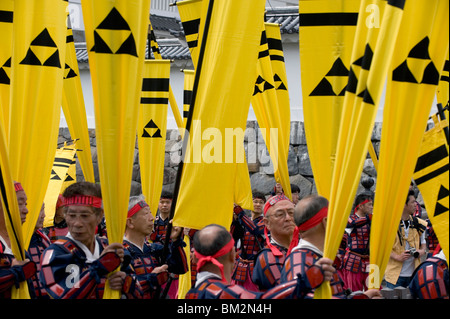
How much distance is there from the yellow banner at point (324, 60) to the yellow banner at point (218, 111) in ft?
1.70

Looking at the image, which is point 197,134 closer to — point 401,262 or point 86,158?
point 86,158

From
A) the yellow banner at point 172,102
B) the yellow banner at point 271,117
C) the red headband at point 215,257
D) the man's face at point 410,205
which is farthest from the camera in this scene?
the yellow banner at point 172,102

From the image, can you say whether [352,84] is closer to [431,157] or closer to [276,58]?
[431,157]

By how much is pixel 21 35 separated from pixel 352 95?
2604 millimetres

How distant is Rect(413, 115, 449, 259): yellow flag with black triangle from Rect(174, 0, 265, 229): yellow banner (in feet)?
4.36

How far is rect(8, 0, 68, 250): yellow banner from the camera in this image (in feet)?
15.8

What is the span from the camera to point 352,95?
13.2 ft

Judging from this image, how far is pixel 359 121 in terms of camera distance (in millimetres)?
3787

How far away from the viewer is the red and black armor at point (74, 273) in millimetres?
4262

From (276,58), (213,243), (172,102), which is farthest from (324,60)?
(172,102)

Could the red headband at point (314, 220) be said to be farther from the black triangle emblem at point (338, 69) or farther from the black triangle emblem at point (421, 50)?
the black triangle emblem at point (338, 69)

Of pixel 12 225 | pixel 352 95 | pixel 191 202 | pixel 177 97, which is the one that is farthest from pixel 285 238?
pixel 177 97

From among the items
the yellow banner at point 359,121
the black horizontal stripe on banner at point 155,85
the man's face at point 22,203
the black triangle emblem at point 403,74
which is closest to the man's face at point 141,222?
the man's face at point 22,203

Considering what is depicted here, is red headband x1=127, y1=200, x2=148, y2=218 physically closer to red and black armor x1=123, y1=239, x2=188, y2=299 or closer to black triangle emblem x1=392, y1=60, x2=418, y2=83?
red and black armor x1=123, y1=239, x2=188, y2=299
